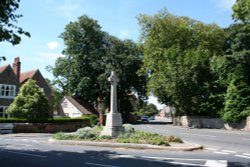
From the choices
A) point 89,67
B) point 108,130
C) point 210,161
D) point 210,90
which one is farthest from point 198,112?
point 210,161

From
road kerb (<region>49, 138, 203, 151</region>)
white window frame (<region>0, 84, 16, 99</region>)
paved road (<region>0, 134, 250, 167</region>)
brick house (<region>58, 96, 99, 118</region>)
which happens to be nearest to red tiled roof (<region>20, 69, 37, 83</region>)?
white window frame (<region>0, 84, 16, 99</region>)

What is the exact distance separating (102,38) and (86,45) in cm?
356

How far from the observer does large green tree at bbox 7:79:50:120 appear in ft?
135

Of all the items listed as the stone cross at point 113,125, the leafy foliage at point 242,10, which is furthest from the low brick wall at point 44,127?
the leafy foliage at point 242,10

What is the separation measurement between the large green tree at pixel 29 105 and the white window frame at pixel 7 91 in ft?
30.5

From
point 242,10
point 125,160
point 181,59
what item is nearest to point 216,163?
point 125,160

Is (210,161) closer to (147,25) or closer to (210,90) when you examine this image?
(210,90)

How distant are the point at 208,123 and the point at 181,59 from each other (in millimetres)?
9234

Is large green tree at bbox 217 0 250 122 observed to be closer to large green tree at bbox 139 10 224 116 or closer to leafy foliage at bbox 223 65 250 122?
leafy foliage at bbox 223 65 250 122

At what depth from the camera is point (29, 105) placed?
4119 cm

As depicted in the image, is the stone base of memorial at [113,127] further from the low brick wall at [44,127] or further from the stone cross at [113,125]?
the low brick wall at [44,127]

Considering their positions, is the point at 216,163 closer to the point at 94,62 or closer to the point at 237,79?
the point at 237,79

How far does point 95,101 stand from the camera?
70688mm

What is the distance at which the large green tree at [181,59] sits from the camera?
163 ft
